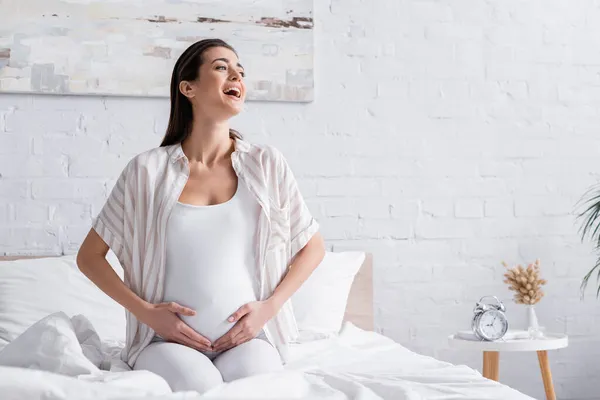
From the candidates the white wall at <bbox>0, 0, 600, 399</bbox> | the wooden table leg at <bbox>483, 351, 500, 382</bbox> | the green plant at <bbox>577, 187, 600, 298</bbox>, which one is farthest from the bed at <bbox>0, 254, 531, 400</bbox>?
the green plant at <bbox>577, 187, 600, 298</bbox>

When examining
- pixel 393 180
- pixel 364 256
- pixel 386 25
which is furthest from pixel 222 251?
pixel 386 25

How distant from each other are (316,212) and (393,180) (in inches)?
15.0

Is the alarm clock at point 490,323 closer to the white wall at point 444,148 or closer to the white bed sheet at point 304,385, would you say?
the white wall at point 444,148

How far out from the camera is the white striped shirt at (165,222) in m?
1.98

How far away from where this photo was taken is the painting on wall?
9.92 ft

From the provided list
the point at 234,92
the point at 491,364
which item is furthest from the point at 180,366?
the point at 491,364

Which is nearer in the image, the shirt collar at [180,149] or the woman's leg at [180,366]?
the woman's leg at [180,366]

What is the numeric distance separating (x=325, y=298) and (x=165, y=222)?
1018 millimetres

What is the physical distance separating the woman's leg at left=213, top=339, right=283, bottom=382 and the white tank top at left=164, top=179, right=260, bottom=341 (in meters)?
0.07

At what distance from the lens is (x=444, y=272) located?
3391mm

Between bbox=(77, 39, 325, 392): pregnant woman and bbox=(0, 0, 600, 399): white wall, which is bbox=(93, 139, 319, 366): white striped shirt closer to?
bbox=(77, 39, 325, 392): pregnant woman

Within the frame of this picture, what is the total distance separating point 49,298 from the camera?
8.59 ft

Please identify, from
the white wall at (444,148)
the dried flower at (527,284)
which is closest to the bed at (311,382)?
the dried flower at (527,284)

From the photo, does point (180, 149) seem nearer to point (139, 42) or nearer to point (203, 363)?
point (203, 363)
